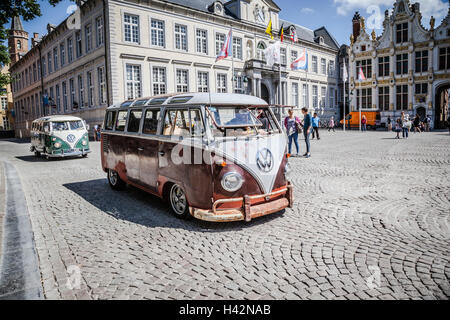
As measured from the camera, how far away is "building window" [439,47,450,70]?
114ft

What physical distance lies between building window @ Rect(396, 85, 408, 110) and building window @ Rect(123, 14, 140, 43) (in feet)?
103

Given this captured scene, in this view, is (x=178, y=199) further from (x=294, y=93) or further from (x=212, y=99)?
(x=294, y=93)

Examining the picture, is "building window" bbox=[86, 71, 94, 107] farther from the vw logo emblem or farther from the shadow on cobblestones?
the vw logo emblem

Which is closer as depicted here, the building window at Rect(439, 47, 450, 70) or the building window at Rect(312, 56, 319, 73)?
the building window at Rect(439, 47, 450, 70)

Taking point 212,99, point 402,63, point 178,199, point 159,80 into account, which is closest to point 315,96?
point 402,63

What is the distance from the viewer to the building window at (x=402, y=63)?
3781 centimetres

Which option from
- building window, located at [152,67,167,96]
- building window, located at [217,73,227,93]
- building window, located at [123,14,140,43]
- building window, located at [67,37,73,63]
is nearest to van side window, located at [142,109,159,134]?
building window, located at [152,67,167,96]

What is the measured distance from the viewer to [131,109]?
6.77 meters

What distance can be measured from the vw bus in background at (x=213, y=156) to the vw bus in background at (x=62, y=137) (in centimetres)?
987

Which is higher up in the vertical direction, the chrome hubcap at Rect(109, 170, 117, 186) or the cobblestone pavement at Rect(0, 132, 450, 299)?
the chrome hubcap at Rect(109, 170, 117, 186)

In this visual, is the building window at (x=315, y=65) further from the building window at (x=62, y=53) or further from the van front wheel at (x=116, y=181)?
the van front wheel at (x=116, y=181)

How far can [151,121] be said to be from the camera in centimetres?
599

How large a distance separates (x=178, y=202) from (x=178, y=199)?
0.05 meters

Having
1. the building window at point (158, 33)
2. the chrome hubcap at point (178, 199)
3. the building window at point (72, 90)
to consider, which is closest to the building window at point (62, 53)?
the building window at point (72, 90)
